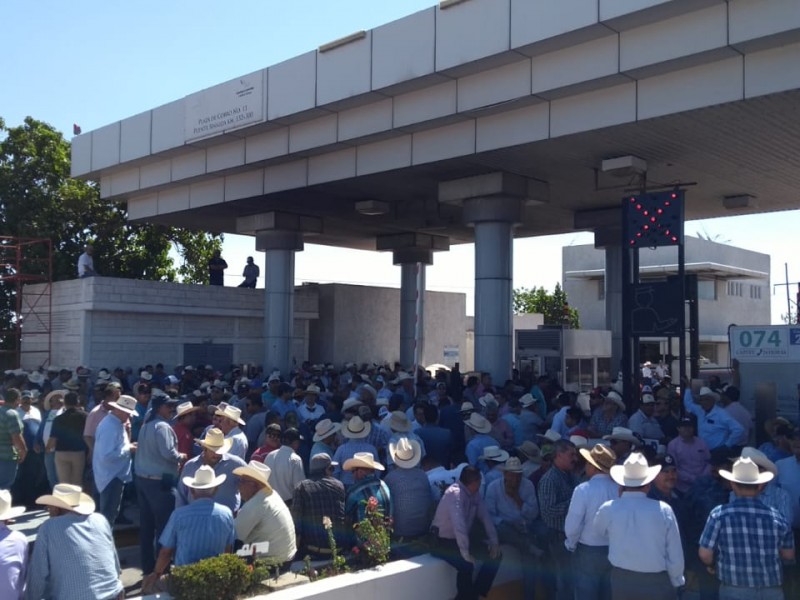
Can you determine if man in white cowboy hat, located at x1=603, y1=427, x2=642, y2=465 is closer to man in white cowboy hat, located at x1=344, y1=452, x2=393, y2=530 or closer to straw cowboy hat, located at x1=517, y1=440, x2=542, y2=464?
straw cowboy hat, located at x1=517, y1=440, x2=542, y2=464

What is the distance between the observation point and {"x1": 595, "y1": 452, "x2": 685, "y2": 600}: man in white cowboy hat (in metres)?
5.61

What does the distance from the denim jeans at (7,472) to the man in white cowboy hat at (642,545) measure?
7955mm

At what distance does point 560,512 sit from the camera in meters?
7.14

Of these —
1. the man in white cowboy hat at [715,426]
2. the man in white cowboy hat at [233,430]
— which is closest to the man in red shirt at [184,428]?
the man in white cowboy hat at [233,430]

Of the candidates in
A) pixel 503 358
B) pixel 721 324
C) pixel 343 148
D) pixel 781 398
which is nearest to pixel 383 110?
pixel 343 148

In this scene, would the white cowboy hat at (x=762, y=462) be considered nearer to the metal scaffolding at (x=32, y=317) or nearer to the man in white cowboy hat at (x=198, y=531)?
the man in white cowboy hat at (x=198, y=531)

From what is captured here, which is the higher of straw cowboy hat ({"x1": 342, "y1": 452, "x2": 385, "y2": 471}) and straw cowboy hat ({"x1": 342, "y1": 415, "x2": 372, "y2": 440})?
straw cowboy hat ({"x1": 342, "y1": 415, "x2": 372, "y2": 440})

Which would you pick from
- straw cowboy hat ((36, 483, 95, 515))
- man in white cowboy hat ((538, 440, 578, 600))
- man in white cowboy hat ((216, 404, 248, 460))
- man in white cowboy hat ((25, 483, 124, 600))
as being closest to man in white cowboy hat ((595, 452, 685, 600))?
man in white cowboy hat ((538, 440, 578, 600))

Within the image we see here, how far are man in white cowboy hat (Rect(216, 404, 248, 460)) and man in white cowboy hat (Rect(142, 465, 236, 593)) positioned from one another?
2411 mm

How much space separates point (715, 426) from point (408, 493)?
5100 millimetres

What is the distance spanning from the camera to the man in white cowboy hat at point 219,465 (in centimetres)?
707

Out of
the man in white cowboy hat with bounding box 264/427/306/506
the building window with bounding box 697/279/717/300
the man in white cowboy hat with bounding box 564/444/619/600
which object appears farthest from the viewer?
the building window with bounding box 697/279/717/300

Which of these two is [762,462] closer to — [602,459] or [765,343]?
[602,459]

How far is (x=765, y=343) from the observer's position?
13883mm
